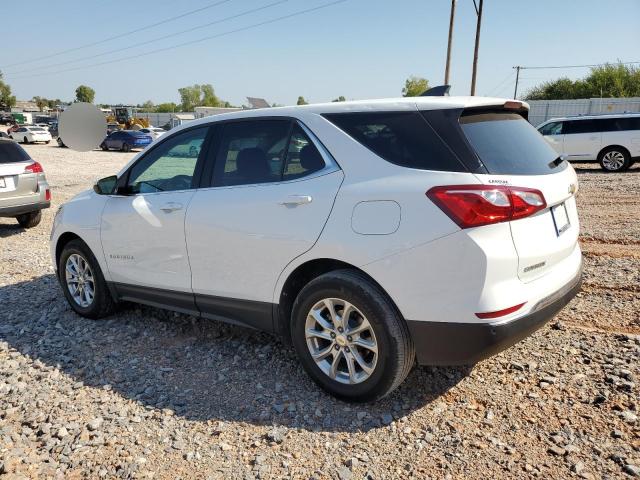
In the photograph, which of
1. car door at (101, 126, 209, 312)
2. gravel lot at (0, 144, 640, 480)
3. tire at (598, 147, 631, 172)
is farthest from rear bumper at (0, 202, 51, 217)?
tire at (598, 147, 631, 172)

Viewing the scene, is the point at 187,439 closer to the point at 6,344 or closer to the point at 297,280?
the point at 297,280

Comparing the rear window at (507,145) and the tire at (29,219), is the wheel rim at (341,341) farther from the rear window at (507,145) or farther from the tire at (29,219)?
the tire at (29,219)

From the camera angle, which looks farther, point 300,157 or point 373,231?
point 300,157

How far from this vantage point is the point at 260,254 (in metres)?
3.38

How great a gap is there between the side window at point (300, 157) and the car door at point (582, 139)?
1581 cm

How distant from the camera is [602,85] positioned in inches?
2076

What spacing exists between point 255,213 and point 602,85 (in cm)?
5935

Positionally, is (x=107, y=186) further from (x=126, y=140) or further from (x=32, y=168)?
(x=126, y=140)

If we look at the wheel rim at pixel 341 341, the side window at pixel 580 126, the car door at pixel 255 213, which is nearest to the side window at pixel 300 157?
the car door at pixel 255 213

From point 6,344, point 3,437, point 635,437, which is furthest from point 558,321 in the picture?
A: point 6,344

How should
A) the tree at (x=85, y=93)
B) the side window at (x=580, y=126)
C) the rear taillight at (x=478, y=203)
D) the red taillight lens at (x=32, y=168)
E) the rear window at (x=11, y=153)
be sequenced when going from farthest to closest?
1. the tree at (x=85, y=93)
2. the side window at (x=580, y=126)
3. the red taillight lens at (x=32, y=168)
4. the rear window at (x=11, y=153)
5. the rear taillight at (x=478, y=203)

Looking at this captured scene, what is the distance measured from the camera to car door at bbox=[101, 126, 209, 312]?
3.93 metres

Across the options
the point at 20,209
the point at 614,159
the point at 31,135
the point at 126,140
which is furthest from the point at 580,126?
the point at 31,135

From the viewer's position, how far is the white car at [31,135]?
140 ft
